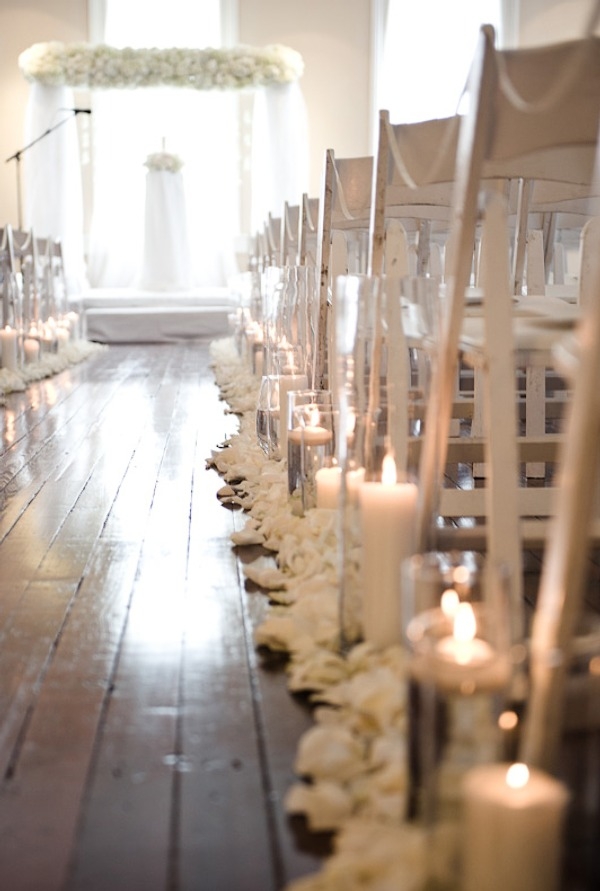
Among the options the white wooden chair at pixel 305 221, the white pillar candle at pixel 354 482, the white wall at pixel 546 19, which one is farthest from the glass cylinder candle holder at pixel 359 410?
the white wall at pixel 546 19

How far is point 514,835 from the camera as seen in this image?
0.92 meters

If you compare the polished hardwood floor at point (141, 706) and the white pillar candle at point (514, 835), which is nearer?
the white pillar candle at point (514, 835)

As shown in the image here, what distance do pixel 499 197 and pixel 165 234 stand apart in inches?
324

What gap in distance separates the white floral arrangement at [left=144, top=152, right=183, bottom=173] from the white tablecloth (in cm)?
3

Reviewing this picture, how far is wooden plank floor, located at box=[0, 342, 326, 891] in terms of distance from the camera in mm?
1096

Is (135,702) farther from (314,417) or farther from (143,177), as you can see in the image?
(143,177)

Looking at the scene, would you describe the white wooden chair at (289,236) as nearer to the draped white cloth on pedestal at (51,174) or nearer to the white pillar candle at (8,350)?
the white pillar candle at (8,350)

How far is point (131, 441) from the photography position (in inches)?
144

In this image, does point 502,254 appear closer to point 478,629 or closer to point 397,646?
point 397,646

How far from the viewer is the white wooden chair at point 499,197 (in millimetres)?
1463

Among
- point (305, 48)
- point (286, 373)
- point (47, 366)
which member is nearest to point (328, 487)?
point (286, 373)

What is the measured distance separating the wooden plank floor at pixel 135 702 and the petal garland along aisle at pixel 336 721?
0.04 m

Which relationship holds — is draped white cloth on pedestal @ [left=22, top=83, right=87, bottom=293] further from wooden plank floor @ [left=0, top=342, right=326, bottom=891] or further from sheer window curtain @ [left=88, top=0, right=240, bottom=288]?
wooden plank floor @ [left=0, top=342, right=326, bottom=891]

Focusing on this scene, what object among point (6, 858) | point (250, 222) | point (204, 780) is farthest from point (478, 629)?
point (250, 222)
